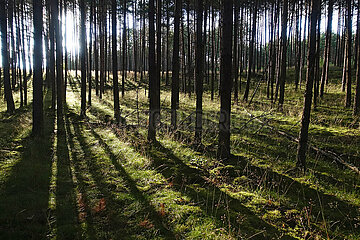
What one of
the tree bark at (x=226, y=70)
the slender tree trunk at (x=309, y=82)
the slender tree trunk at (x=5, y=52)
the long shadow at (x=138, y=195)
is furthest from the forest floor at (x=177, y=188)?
the slender tree trunk at (x=5, y=52)

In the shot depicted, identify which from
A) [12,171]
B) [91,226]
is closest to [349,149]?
[91,226]

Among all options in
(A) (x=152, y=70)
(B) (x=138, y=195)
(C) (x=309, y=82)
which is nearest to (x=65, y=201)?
(B) (x=138, y=195)

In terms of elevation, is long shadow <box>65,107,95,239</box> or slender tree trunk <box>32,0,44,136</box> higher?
slender tree trunk <box>32,0,44,136</box>

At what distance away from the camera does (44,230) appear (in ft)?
12.1

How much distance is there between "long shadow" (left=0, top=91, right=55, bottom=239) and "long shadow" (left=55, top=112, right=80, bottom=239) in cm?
20

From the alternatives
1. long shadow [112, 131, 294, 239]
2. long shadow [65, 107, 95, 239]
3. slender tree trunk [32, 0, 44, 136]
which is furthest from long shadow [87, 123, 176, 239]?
slender tree trunk [32, 0, 44, 136]

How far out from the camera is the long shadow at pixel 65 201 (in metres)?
3.69

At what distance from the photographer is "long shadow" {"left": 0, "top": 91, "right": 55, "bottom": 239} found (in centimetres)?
367

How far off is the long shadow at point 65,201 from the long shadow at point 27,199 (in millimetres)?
202

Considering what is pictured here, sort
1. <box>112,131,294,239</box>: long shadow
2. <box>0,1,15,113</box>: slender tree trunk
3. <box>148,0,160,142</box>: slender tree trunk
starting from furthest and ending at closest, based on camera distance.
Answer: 1. <box>0,1,15,113</box>: slender tree trunk
2. <box>148,0,160,142</box>: slender tree trunk
3. <box>112,131,294,239</box>: long shadow

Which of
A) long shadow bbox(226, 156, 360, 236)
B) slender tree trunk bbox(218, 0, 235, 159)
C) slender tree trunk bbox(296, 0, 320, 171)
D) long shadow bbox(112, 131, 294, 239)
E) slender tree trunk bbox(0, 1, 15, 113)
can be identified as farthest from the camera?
slender tree trunk bbox(0, 1, 15, 113)

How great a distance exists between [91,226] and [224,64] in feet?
16.0

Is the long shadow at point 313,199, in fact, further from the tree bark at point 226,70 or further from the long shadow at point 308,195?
the tree bark at point 226,70

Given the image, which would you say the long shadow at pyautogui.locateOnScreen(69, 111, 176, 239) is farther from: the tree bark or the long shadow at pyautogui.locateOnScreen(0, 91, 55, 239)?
the tree bark
